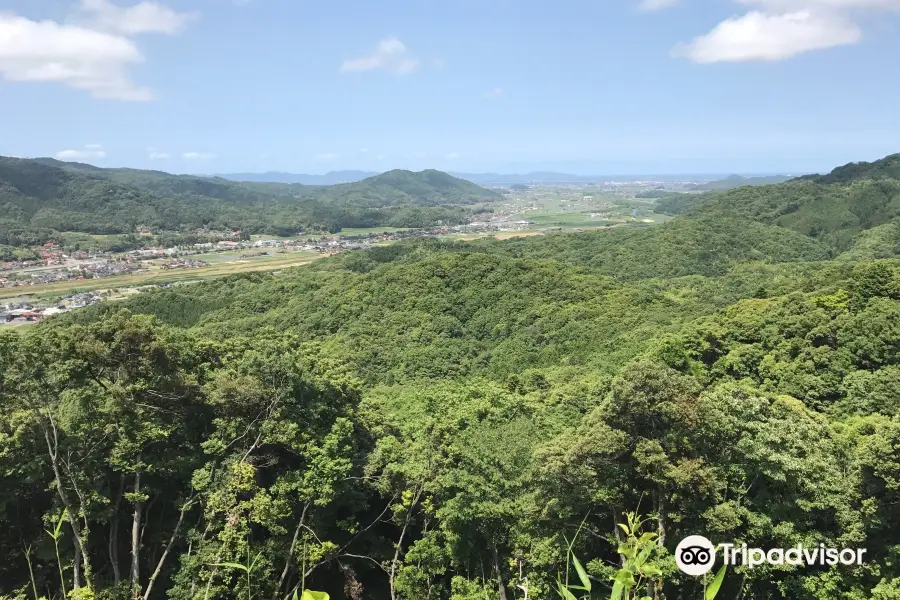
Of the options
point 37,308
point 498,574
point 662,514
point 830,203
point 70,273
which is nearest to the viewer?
point 662,514

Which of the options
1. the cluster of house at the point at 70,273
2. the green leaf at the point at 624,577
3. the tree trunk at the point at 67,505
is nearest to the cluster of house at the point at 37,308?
the cluster of house at the point at 70,273

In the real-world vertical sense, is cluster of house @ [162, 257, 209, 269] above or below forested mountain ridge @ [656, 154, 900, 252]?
below

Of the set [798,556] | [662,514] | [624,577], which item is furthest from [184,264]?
[624,577]

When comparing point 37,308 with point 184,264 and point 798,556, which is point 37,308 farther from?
point 798,556

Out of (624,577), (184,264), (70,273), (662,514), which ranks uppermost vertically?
(624,577)

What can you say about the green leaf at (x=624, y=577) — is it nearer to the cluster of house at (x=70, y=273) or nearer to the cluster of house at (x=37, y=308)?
the cluster of house at (x=37, y=308)

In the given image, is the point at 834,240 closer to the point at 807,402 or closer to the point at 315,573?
the point at 807,402

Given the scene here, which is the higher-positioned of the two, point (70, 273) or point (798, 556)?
point (798, 556)

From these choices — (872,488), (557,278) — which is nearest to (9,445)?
(872,488)

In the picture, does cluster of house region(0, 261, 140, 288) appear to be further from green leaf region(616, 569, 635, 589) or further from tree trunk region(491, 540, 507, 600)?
green leaf region(616, 569, 635, 589)

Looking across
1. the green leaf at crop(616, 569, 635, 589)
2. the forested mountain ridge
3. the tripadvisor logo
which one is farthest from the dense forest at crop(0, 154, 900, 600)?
the forested mountain ridge

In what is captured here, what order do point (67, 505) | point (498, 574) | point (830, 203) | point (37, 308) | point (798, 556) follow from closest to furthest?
point (798, 556) → point (67, 505) → point (498, 574) → point (37, 308) → point (830, 203)
